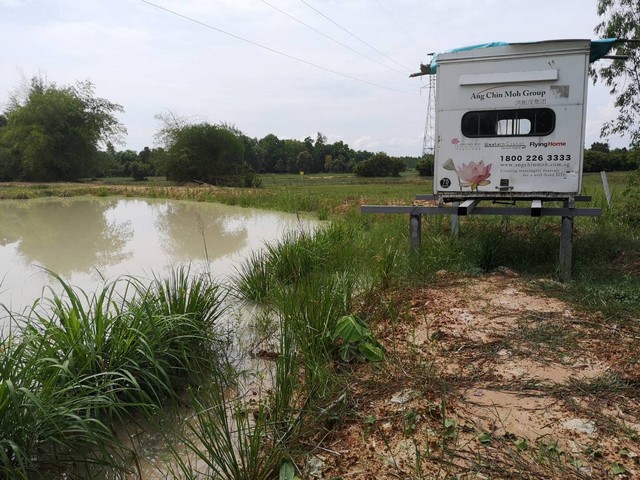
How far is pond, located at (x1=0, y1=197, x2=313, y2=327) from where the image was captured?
283 inches

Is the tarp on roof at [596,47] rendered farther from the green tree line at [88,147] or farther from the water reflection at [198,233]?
the green tree line at [88,147]

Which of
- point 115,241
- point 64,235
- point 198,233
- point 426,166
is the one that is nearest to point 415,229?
point 198,233

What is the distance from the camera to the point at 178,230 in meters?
12.8

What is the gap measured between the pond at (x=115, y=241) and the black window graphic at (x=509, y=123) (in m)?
2.68

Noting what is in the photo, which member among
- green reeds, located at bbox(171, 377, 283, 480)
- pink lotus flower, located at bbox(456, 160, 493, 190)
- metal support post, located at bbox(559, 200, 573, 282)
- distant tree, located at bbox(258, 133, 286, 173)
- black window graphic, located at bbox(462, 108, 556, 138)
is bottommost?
green reeds, located at bbox(171, 377, 283, 480)

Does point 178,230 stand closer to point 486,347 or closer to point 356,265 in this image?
point 356,265

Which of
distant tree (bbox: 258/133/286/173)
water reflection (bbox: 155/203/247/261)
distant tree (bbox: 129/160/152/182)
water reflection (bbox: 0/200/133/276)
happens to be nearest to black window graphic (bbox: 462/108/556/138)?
water reflection (bbox: 155/203/247/261)

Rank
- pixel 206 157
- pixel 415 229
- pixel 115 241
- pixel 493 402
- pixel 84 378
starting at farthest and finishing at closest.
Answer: pixel 206 157, pixel 115 241, pixel 415 229, pixel 493 402, pixel 84 378

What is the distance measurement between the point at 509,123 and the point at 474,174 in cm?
77

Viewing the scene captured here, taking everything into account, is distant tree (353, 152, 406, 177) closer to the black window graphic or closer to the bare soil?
the black window graphic

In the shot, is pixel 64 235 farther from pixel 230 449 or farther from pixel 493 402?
pixel 493 402

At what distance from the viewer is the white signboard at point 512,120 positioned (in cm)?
605

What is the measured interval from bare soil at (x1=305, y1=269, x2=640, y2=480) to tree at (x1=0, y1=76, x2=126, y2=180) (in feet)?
123

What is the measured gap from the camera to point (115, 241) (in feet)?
36.2
